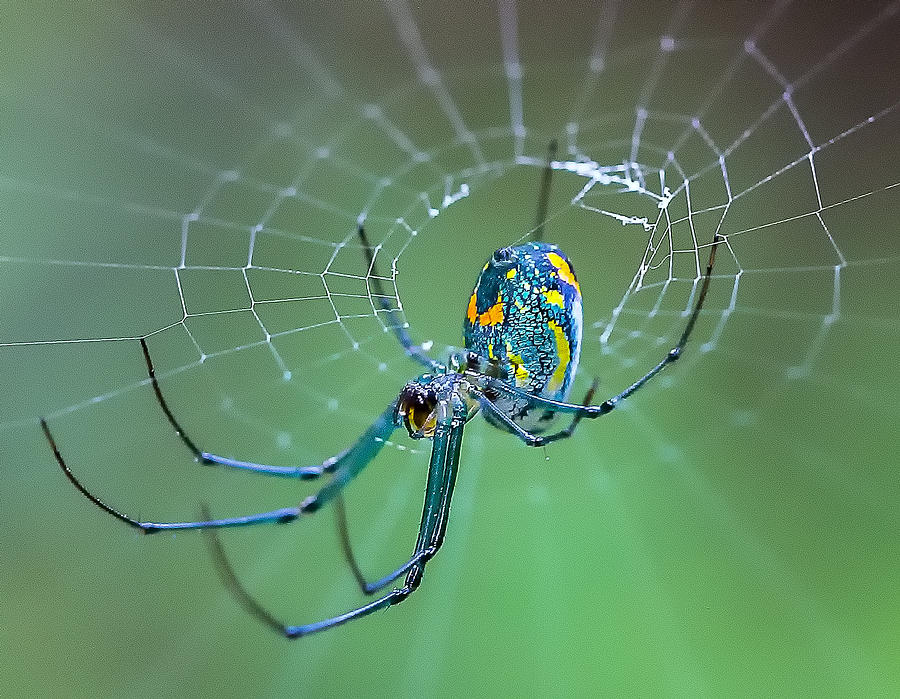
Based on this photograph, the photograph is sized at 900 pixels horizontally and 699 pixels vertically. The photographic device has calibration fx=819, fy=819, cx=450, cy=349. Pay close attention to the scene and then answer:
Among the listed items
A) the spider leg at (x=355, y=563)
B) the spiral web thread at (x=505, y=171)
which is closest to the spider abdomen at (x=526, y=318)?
the spider leg at (x=355, y=563)

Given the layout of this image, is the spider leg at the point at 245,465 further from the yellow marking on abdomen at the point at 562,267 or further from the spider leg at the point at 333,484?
the yellow marking on abdomen at the point at 562,267

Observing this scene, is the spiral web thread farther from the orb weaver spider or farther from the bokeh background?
the orb weaver spider

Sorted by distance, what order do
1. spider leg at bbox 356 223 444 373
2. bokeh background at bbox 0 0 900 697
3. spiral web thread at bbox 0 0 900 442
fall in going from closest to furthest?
spider leg at bbox 356 223 444 373 < bokeh background at bbox 0 0 900 697 < spiral web thread at bbox 0 0 900 442

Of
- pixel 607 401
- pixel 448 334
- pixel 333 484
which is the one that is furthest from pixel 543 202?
pixel 333 484

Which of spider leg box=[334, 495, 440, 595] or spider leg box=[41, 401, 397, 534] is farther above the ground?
spider leg box=[41, 401, 397, 534]

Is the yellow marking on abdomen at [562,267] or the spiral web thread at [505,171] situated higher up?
the spiral web thread at [505,171]

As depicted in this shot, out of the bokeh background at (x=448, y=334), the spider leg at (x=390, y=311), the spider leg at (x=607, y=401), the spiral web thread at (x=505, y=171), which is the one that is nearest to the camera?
the spider leg at (x=607, y=401)

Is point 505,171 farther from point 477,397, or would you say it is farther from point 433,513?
point 433,513

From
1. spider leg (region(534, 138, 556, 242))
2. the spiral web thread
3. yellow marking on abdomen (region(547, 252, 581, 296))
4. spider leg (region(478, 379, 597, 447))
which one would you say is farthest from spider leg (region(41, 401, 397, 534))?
spider leg (region(534, 138, 556, 242))
